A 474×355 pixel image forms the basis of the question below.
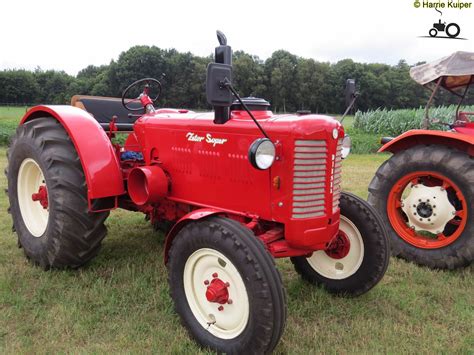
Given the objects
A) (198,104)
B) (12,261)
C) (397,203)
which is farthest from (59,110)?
(198,104)

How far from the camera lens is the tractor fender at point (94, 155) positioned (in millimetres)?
3020

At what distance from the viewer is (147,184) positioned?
2.89m

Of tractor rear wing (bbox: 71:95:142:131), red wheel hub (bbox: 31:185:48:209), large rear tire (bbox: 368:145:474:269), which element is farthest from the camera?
tractor rear wing (bbox: 71:95:142:131)

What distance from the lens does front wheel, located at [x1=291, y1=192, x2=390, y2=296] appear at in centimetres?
293

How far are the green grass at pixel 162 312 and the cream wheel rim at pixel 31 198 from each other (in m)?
0.36

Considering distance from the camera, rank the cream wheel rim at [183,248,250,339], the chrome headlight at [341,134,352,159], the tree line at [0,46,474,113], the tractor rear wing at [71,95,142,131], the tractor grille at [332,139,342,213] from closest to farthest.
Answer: the cream wheel rim at [183,248,250,339]
the tractor grille at [332,139,342,213]
the chrome headlight at [341,134,352,159]
the tractor rear wing at [71,95,142,131]
the tree line at [0,46,474,113]

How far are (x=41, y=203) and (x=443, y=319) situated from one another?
10.5ft

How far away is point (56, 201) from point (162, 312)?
1159 mm

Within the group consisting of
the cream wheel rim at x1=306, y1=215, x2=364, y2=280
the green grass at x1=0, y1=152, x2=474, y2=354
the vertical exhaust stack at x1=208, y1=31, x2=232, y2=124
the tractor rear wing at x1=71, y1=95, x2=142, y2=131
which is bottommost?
the green grass at x1=0, y1=152, x2=474, y2=354

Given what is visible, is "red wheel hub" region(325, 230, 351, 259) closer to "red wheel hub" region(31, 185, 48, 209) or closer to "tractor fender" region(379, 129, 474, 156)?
"tractor fender" region(379, 129, 474, 156)

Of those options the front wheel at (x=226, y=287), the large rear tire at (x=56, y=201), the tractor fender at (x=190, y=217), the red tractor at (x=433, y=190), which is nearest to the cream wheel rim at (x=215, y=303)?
the front wheel at (x=226, y=287)

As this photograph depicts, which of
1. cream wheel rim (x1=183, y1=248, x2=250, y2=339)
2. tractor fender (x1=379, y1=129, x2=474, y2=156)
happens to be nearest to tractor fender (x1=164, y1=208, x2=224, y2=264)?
cream wheel rim (x1=183, y1=248, x2=250, y2=339)

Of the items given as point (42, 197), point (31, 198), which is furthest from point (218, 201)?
point (31, 198)

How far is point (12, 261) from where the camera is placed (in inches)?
143
